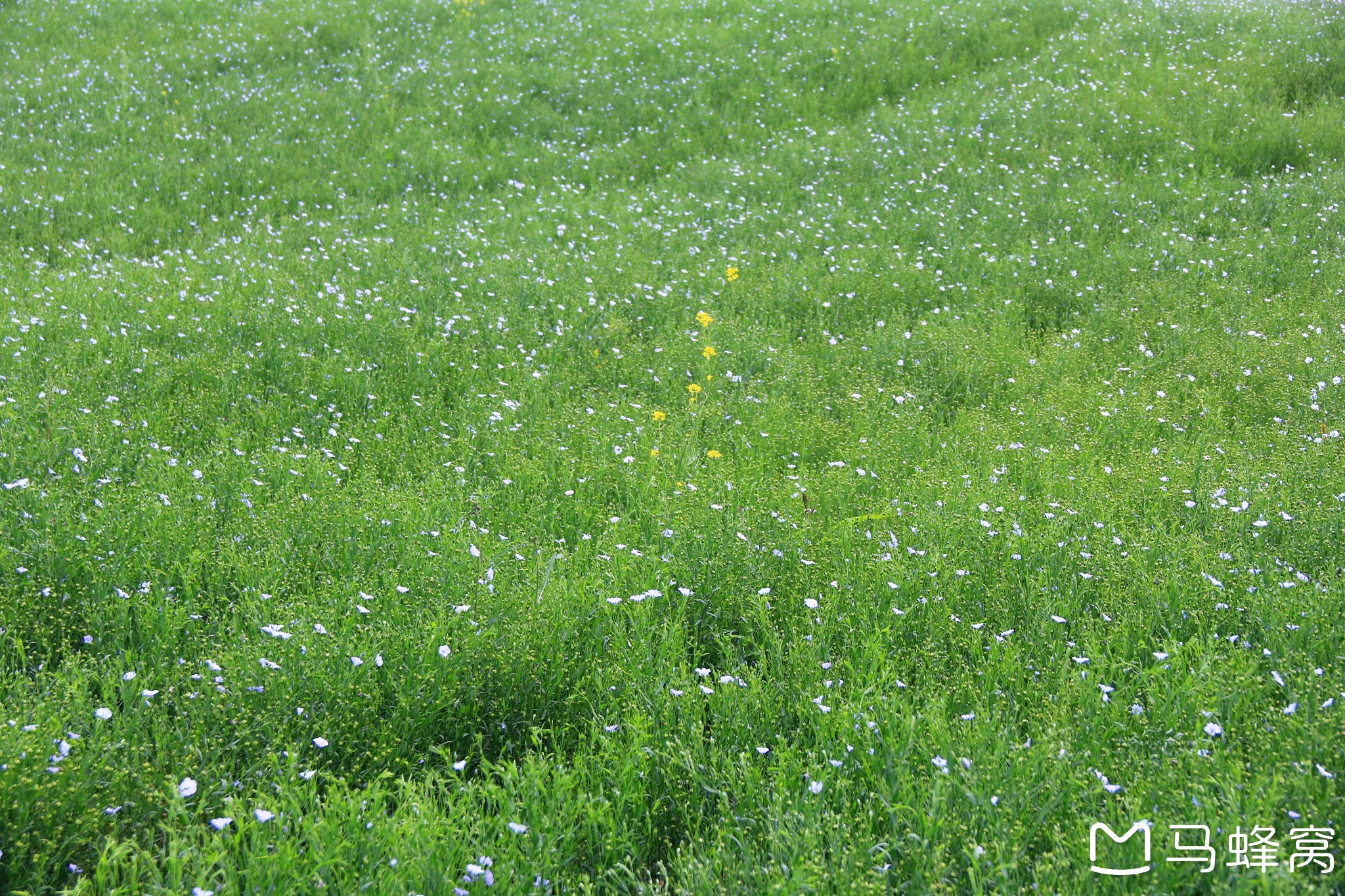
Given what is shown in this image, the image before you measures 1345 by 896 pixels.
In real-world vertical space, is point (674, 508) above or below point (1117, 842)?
above

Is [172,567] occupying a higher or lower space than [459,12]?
lower

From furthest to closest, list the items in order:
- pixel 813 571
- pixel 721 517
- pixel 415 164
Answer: pixel 415 164 < pixel 721 517 < pixel 813 571

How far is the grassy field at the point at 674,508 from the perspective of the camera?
2436 millimetres

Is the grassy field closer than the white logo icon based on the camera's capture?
No

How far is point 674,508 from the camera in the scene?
4.12 m

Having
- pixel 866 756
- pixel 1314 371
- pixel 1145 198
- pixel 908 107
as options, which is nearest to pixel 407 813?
pixel 866 756

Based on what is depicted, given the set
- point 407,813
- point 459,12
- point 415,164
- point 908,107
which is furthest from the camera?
point 459,12

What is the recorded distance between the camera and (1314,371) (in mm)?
5809

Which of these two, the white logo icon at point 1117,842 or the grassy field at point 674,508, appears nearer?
the white logo icon at point 1117,842

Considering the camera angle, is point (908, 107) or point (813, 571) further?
point (908, 107)

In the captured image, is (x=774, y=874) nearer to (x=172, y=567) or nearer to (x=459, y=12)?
(x=172, y=567)

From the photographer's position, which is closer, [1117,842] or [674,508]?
[1117,842]

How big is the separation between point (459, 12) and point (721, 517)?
15.0 m

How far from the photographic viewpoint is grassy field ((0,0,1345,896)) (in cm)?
244
